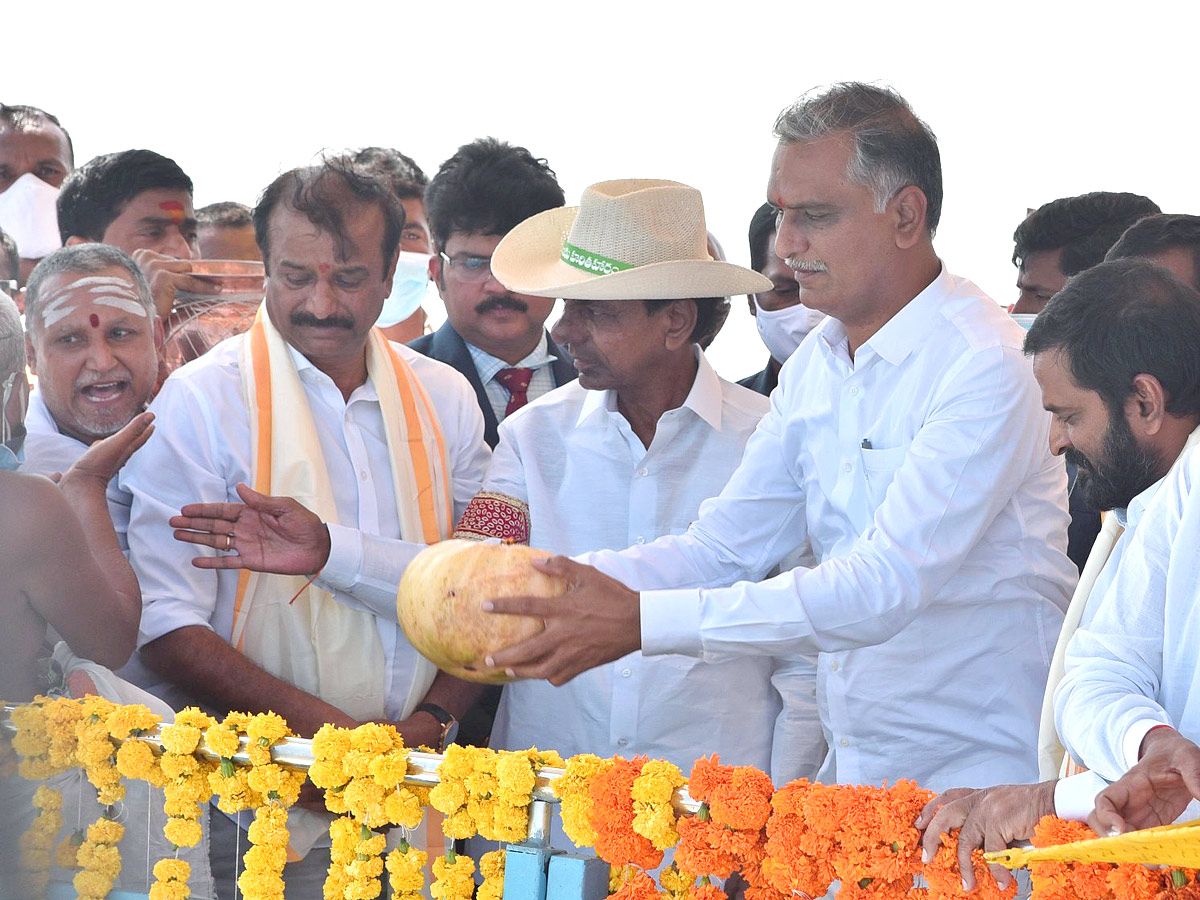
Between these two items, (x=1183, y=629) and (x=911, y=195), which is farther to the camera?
(x=911, y=195)

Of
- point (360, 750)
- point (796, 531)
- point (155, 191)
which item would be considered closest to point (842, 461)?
point (796, 531)

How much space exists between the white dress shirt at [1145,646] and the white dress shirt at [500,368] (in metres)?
2.21

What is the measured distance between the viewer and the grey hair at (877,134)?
3.07 meters

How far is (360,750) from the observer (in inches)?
105

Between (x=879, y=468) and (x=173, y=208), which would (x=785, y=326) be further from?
(x=173, y=208)

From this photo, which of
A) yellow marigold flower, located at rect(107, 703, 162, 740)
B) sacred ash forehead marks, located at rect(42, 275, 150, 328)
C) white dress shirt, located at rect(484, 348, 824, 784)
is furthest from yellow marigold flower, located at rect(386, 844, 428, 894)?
sacred ash forehead marks, located at rect(42, 275, 150, 328)

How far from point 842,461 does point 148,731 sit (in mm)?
1579

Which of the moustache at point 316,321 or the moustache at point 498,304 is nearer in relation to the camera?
the moustache at point 316,321

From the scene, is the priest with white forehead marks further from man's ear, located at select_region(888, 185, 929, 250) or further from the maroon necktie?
man's ear, located at select_region(888, 185, 929, 250)

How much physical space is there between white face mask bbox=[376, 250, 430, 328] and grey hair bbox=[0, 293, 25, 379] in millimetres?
2548

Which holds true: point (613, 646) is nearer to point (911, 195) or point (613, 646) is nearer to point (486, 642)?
point (486, 642)

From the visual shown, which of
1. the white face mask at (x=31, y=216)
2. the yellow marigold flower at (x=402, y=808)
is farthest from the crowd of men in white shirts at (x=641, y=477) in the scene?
the white face mask at (x=31, y=216)

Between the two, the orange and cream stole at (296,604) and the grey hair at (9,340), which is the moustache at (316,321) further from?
the grey hair at (9,340)

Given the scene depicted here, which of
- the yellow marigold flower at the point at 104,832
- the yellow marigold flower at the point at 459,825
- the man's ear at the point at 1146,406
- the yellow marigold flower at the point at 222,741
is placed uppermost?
the man's ear at the point at 1146,406
